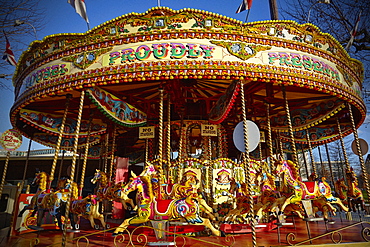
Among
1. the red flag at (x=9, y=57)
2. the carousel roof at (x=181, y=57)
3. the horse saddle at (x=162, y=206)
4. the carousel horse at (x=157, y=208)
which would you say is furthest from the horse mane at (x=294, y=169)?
the red flag at (x=9, y=57)

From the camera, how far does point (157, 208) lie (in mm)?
5262

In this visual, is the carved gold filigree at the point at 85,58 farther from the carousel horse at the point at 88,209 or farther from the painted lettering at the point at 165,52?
the carousel horse at the point at 88,209

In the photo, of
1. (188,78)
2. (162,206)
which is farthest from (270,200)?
(188,78)

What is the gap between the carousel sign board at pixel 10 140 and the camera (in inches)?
321

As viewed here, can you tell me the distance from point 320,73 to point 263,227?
446 centimetres

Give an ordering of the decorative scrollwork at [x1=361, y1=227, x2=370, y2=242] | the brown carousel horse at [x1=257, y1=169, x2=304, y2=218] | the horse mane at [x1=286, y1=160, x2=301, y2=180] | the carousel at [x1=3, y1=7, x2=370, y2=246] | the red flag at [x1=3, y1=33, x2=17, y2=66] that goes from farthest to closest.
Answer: the red flag at [x1=3, y1=33, x2=17, y2=66] → the horse mane at [x1=286, y1=160, x2=301, y2=180] → the brown carousel horse at [x1=257, y1=169, x2=304, y2=218] → the carousel at [x1=3, y1=7, x2=370, y2=246] → the decorative scrollwork at [x1=361, y1=227, x2=370, y2=242]

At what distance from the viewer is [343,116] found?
1017 centimetres

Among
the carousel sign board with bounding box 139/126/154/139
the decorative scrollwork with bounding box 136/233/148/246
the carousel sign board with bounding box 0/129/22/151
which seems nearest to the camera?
the decorative scrollwork with bounding box 136/233/148/246

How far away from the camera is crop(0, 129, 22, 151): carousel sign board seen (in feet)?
26.8

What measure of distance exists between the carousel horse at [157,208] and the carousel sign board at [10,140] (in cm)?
532

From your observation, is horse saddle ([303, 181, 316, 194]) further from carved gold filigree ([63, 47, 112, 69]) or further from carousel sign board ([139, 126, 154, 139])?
carved gold filigree ([63, 47, 112, 69])

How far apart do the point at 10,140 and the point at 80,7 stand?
502cm

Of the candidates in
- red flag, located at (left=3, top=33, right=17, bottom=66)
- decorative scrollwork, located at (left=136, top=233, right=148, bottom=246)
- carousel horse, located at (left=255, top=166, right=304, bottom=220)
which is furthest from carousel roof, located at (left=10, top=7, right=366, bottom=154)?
decorative scrollwork, located at (left=136, top=233, right=148, bottom=246)

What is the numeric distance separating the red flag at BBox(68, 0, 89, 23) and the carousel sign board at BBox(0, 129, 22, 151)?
189 inches
